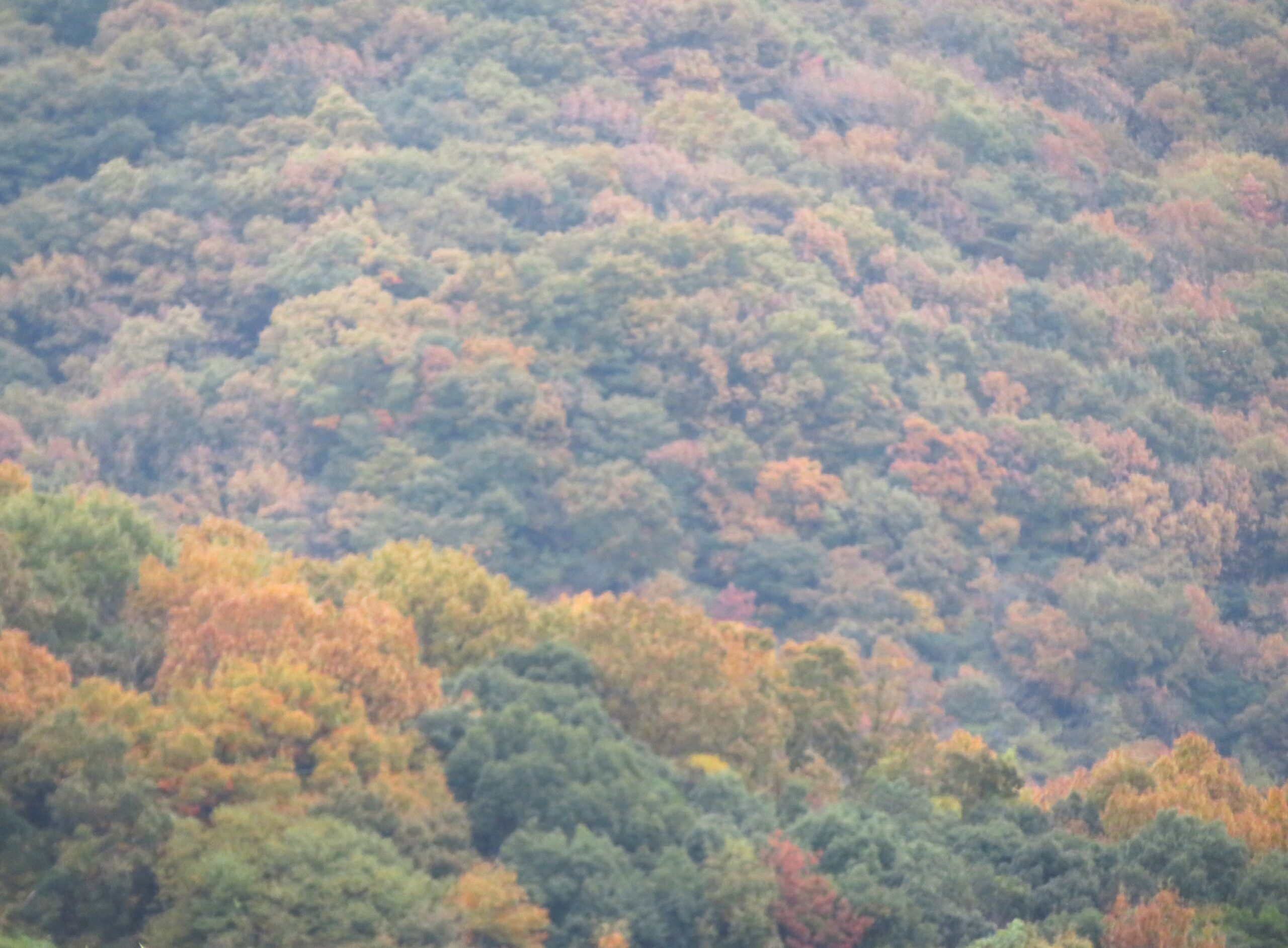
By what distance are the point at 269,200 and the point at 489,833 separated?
4042 cm

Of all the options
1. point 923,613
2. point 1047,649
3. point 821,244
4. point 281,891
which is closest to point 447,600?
point 281,891

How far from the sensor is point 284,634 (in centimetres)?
3428

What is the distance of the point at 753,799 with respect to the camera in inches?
1368

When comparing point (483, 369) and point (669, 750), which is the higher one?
point (669, 750)

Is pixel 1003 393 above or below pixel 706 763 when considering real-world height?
below

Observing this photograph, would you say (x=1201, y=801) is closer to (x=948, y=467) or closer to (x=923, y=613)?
(x=923, y=613)

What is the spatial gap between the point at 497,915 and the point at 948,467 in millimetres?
34663

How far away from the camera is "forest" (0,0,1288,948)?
1232 inches

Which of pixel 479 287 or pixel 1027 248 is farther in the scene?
pixel 1027 248

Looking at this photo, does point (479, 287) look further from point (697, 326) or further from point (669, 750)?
point (669, 750)

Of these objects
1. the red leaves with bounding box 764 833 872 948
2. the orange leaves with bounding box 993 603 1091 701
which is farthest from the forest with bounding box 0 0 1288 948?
the orange leaves with bounding box 993 603 1091 701

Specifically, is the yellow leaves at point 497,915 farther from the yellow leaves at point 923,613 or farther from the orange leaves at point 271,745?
the yellow leaves at point 923,613

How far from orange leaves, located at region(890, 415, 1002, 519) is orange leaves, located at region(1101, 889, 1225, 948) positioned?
101 ft

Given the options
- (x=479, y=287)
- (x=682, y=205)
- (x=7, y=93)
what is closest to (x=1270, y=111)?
(x=682, y=205)
